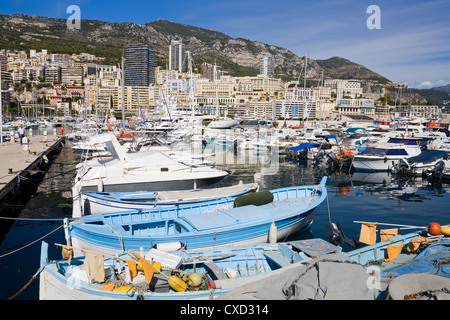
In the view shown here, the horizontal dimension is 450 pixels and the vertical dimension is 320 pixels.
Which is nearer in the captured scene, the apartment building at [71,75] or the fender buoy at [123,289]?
the fender buoy at [123,289]

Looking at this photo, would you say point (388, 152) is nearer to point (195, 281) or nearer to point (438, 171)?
point (438, 171)

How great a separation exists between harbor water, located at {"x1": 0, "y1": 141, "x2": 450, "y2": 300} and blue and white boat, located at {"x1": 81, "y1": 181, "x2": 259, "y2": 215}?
163 cm

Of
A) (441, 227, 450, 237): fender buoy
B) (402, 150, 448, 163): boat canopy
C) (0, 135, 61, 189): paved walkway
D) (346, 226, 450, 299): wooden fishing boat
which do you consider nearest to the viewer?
(346, 226, 450, 299): wooden fishing boat

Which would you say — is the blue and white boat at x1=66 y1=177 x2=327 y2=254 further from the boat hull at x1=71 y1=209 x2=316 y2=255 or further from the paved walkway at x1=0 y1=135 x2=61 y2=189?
the paved walkway at x1=0 y1=135 x2=61 y2=189

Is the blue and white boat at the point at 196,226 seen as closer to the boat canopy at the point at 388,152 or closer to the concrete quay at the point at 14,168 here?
the concrete quay at the point at 14,168

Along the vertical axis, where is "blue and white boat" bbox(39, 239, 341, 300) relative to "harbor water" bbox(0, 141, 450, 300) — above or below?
above

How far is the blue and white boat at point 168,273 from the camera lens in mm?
6668

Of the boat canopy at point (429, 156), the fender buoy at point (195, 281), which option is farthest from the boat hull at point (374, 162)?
the fender buoy at point (195, 281)

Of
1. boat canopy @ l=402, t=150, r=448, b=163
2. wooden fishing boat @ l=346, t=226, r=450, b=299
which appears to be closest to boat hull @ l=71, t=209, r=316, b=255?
wooden fishing boat @ l=346, t=226, r=450, b=299

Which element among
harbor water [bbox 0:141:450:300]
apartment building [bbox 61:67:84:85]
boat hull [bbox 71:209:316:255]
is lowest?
harbor water [bbox 0:141:450:300]

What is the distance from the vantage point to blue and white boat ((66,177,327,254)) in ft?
33.2

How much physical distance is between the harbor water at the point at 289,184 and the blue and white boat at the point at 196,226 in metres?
1.28
